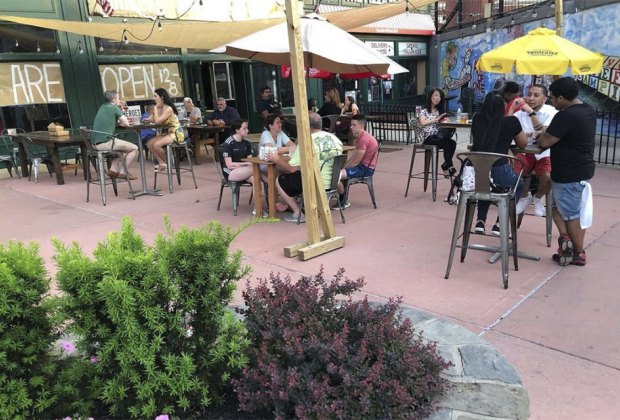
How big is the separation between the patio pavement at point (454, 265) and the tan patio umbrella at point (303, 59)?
8.8 inches

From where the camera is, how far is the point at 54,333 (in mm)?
2342

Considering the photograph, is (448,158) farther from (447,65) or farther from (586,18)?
(447,65)

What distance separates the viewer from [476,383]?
8.15 ft

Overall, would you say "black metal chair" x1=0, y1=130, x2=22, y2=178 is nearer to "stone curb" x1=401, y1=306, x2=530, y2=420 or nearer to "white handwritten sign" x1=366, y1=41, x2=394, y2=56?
"stone curb" x1=401, y1=306, x2=530, y2=420

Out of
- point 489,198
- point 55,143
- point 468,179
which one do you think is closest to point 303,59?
point 468,179

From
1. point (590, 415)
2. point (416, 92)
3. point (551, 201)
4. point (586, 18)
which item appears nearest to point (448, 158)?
point (551, 201)

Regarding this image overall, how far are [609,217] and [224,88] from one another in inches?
446

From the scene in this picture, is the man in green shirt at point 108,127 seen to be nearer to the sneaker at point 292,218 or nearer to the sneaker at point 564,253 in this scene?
the sneaker at point 292,218

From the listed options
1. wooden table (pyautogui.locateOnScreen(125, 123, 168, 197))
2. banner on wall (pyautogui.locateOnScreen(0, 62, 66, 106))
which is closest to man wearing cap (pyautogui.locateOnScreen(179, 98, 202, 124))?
banner on wall (pyautogui.locateOnScreen(0, 62, 66, 106))

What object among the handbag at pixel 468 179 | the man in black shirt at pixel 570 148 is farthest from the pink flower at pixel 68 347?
the man in black shirt at pixel 570 148

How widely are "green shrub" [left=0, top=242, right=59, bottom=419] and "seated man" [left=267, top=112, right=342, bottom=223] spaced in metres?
3.67

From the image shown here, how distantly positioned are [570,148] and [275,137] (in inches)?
144

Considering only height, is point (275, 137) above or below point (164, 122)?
below

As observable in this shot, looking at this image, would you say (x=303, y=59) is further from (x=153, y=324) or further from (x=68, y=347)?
(x=153, y=324)
